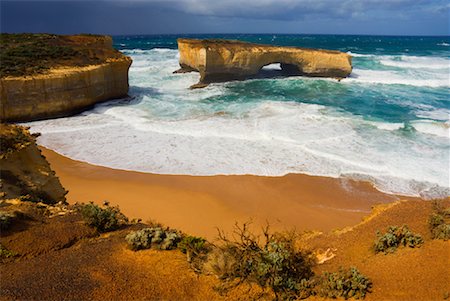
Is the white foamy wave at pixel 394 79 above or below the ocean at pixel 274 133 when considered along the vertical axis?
above

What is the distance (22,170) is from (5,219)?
68.7 inches

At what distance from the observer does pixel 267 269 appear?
18.4 feet

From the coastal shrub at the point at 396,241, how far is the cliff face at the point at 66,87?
1811cm

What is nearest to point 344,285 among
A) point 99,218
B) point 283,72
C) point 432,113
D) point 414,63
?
point 99,218

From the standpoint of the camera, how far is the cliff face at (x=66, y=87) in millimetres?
18141

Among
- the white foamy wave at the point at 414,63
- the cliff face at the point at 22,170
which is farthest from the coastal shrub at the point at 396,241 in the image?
the white foamy wave at the point at 414,63

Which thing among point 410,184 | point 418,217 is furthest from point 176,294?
point 410,184

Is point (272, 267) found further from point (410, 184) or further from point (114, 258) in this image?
point (410, 184)

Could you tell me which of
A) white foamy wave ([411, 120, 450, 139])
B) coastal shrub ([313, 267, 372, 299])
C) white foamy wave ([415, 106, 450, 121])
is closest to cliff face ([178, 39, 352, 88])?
white foamy wave ([415, 106, 450, 121])

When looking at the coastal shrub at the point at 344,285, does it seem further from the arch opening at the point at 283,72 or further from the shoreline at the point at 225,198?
the arch opening at the point at 283,72

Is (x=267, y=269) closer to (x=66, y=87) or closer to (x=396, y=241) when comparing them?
(x=396, y=241)

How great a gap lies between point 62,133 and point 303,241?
1350cm

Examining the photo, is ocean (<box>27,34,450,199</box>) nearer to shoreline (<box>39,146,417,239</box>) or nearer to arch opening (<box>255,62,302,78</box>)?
shoreline (<box>39,146,417,239</box>)

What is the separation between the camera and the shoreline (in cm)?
990
